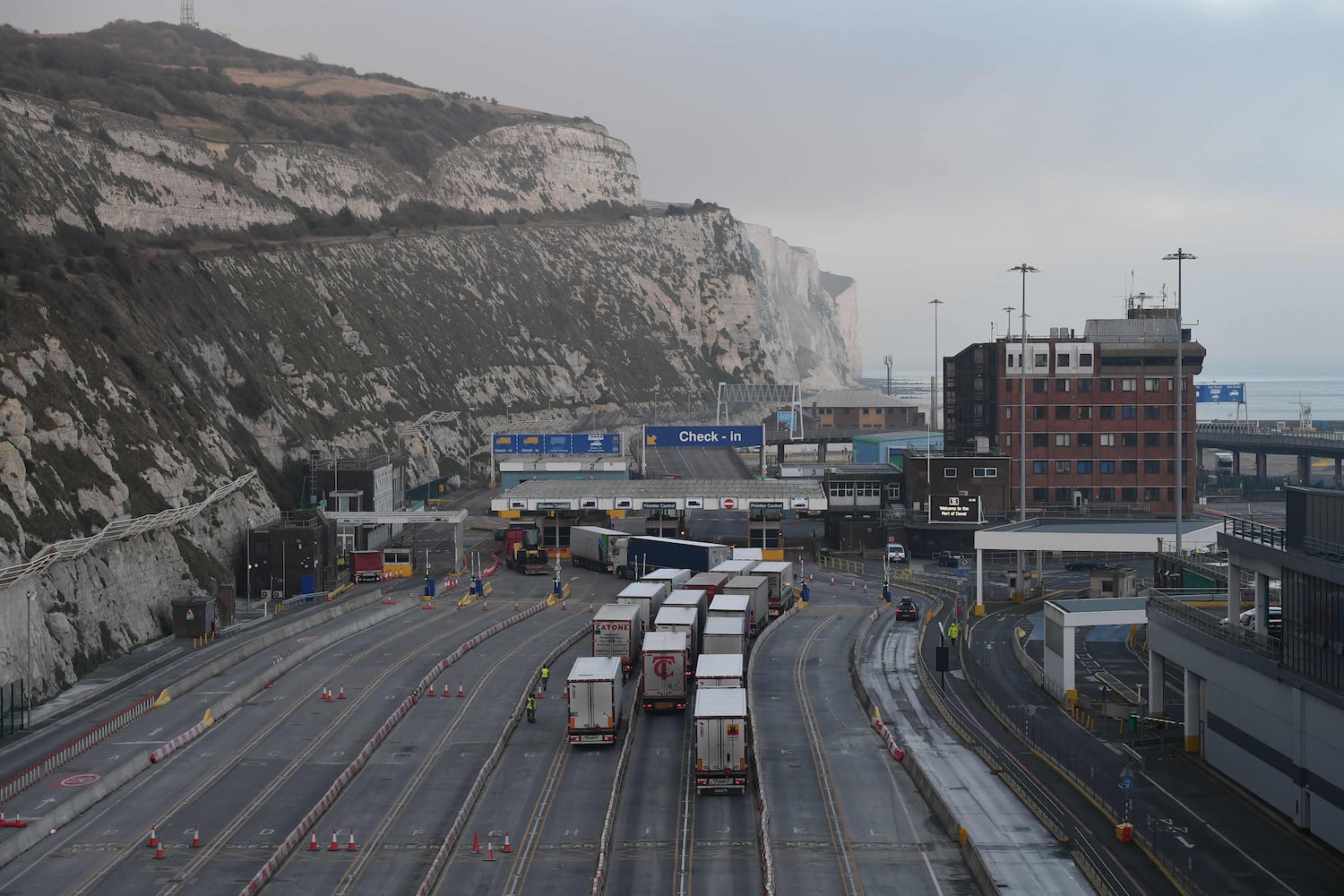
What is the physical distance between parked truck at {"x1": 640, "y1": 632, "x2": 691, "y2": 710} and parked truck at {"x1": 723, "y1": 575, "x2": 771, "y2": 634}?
1771 centimetres

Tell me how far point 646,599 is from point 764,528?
120ft

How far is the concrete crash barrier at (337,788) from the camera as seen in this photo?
3703 centimetres

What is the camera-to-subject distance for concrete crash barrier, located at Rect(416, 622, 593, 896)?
1433 inches

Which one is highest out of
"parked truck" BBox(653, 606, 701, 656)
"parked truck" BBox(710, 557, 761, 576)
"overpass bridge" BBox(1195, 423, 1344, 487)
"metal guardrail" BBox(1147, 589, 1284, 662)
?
"overpass bridge" BBox(1195, 423, 1344, 487)

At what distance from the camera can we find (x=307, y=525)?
91.3 m


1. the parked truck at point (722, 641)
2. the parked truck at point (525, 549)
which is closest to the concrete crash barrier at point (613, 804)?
the parked truck at point (722, 641)

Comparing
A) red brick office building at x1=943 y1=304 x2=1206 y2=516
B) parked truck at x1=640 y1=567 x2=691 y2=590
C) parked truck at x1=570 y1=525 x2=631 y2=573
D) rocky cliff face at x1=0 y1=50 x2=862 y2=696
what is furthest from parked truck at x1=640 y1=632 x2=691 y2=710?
red brick office building at x1=943 y1=304 x2=1206 y2=516

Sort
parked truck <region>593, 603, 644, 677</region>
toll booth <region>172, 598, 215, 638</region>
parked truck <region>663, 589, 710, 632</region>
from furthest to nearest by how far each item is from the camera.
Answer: toll booth <region>172, 598, 215, 638</region> → parked truck <region>663, 589, 710, 632</region> → parked truck <region>593, 603, 644, 677</region>

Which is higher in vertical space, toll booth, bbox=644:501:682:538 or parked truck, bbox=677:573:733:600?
toll booth, bbox=644:501:682:538

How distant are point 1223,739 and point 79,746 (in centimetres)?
3981

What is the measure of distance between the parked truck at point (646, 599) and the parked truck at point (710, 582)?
2.16 metres

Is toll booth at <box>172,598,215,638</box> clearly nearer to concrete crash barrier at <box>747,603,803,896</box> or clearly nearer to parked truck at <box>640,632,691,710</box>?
parked truck at <box>640,632,691,710</box>

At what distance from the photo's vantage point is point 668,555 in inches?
3600

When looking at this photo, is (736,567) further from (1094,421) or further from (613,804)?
(1094,421)
